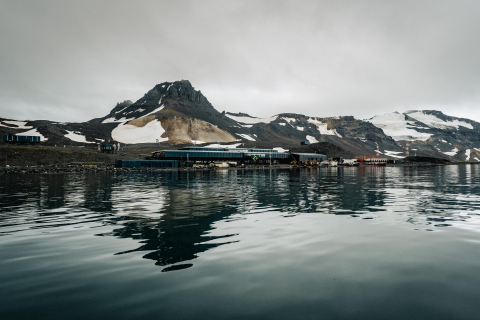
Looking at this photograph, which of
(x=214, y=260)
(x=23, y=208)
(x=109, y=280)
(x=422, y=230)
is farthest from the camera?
(x=23, y=208)

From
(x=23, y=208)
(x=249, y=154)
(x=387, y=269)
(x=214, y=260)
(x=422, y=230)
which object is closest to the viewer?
(x=387, y=269)

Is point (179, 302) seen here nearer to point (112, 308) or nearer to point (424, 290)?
point (112, 308)

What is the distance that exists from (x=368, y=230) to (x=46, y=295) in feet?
50.7

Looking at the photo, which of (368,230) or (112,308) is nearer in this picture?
(112,308)

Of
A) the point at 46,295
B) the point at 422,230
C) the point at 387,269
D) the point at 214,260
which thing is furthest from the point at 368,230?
the point at 46,295

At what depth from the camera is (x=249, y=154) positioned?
651ft

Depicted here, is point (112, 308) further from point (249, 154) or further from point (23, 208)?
point (249, 154)

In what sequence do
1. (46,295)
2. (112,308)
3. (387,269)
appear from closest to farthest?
(112,308), (46,295), (387,269)

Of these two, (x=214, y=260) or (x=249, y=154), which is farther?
(x=249, y=154)

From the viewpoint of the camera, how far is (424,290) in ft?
27.9

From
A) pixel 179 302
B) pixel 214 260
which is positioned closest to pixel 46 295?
pixel 179 302

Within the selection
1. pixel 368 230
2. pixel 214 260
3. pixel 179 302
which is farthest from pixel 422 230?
pixel 179 302

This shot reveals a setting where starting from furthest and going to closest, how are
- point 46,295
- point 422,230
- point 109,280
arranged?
point 422,230
point 109,280
point 46,295

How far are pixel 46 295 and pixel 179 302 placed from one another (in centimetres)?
406
